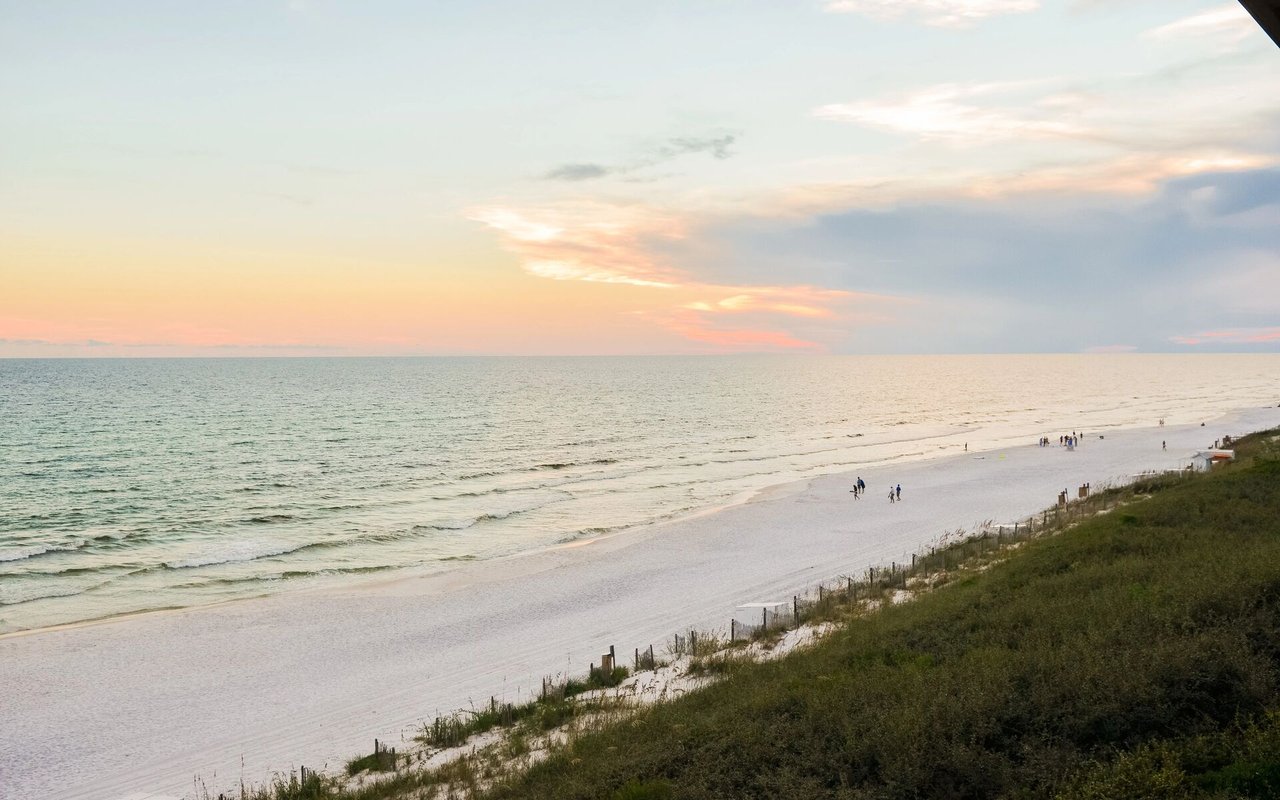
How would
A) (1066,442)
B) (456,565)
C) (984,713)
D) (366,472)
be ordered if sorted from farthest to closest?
(1066,442) < (366,472) < (456,565) < (984,713)

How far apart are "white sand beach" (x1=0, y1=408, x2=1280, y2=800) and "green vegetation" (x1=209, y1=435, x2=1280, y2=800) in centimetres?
493

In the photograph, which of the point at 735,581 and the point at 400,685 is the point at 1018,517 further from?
the point at 400,685

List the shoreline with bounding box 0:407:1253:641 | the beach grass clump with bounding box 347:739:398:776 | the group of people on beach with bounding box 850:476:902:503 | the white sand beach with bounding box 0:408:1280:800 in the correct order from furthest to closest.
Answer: the group of people on beach with bounding box 850:476:902:503
the shoreline with bounding box 0:407:1253:641
the white sand beach with bounding box 0:408:1280:800
the beach grass clump with bounding box 347:739:398:776

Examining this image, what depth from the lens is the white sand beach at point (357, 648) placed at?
64.1ft

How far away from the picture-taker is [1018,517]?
43.1 meters

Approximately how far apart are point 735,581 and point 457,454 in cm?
5026

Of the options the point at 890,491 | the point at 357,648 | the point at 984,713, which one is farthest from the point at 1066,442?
the point at 984,713

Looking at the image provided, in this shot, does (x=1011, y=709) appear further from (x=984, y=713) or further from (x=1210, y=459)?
(x=1210, y=459)

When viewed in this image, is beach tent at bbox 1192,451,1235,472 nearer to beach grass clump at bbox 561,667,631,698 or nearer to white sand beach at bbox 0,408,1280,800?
white sand beach at bbox 0,408,1280,800

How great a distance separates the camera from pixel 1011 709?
414 inches

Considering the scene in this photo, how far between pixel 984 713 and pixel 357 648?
22.5 metres

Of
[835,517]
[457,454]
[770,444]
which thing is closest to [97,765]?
[835,517]

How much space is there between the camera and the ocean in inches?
1512

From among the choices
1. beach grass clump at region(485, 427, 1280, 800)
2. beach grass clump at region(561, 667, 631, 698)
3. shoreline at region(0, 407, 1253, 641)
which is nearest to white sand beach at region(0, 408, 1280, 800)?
shoreline at region(0, 407, 1253, 641)
